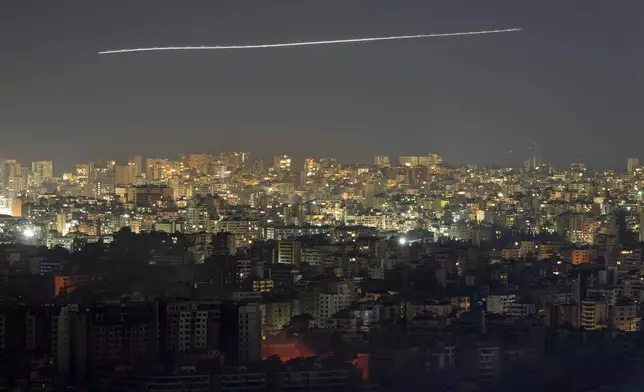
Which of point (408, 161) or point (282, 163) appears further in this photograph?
point (282, 163)

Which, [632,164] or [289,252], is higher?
[632,164]

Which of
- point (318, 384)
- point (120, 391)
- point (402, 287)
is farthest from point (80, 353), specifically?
point (402, 287)

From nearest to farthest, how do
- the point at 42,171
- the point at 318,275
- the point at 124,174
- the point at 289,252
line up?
1. the point at 318,275
2. the point at 289,252
3. the point at 42,171
4. the point at 124,174

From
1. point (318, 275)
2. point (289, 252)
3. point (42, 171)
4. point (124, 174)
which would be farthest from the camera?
point (124, 174)

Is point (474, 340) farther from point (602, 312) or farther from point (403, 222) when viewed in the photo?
point (403, 222)

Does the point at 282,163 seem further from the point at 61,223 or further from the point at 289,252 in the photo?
the point at 289,252

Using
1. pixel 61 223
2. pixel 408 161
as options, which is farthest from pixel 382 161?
pixel 61 223

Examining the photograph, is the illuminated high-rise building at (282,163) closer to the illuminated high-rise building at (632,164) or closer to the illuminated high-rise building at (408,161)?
the illuminated high-rise building at (408,161)

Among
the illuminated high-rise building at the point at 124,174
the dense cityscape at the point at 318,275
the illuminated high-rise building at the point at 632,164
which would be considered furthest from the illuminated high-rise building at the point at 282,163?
the illuminated high-rise building at the point at 632,164

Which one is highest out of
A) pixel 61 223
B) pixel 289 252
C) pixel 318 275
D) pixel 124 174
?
pixel 124 174
